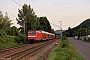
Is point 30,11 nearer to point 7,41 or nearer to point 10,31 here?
point 10,31

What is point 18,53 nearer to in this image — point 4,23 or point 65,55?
point 65,55

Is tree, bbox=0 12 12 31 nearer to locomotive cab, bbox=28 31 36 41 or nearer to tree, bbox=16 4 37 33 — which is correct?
locomotive cab, bbox=28 31 36 41

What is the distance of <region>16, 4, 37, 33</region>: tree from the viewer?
78.8 m

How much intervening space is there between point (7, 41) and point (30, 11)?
50017 mm

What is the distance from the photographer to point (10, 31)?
4894 centimetres

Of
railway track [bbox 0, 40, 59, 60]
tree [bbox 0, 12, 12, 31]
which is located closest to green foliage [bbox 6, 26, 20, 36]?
tree [bbox 0, 12, 12, 31]

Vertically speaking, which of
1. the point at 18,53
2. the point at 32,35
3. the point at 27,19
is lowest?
the point at 18,53

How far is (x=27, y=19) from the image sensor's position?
8112 centimetres

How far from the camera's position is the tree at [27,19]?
7882 centimetres

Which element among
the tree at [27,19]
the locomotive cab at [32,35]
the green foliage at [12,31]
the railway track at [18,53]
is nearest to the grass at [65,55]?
the railway track at [18,53]

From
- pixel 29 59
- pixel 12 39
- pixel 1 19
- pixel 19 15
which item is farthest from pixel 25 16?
pixel 29 59

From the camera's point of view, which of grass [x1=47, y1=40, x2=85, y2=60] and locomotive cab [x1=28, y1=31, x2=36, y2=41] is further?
locomotive cab [x1=28, y1=31, x2=36, y2=41]

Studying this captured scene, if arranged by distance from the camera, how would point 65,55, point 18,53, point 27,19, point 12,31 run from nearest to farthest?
point 65,55
point 18,53
point 12,31
point 27,19

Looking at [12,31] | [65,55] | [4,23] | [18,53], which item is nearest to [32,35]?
[12,31]
